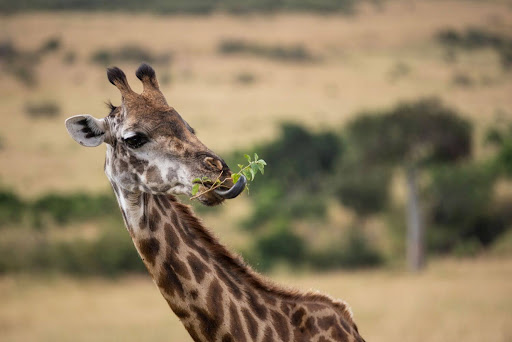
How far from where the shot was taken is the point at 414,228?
32.2 m

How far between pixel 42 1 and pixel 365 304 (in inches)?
2367

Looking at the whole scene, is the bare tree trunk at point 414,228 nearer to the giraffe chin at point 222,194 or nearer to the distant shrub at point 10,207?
the distant shrub at point 10,207

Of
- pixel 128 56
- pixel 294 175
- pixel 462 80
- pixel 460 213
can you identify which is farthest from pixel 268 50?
pixel 460 213

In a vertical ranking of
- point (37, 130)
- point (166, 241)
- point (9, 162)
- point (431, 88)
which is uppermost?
point (431, 88)

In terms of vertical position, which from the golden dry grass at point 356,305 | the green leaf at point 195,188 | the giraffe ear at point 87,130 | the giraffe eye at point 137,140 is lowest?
the green leaf at point 195,188

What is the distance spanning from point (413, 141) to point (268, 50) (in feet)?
179

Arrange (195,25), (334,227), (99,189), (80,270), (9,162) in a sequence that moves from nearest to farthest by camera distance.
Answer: (80,270)
(334,227)
(99,189)
(9,162)
(195,25)

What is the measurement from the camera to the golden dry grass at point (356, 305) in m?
23.7

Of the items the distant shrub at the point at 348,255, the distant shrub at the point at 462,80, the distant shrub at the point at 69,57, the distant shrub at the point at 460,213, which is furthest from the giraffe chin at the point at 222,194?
the distant shrub at the point at 462,80

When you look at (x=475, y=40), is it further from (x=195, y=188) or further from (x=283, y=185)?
(x=195, y=188)

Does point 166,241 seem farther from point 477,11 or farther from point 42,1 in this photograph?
point 477,11

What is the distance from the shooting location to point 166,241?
6469 millimetres

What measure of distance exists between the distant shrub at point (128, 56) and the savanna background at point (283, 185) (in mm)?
235

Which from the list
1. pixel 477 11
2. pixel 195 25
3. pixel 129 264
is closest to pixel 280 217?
pixel 129 264
